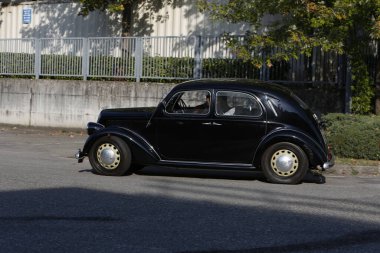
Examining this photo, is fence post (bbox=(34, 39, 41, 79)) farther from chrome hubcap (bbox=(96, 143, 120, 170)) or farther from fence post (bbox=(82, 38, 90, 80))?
chrome hubcap (bbox=(96, 143, 120, 170))

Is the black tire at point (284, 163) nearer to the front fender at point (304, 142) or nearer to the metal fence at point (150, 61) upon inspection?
the front fender at point (304, 142)

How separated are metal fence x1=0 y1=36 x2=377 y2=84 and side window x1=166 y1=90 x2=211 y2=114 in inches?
259

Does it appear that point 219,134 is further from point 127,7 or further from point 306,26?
point 127,7

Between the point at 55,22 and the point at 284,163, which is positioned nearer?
the point at 284,163

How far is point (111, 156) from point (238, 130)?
6.90 feet

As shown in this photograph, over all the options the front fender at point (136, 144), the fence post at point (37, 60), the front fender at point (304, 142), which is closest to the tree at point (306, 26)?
the front fender at point (304, 142)

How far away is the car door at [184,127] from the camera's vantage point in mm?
10852

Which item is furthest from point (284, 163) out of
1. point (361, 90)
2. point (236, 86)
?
point (361, 90)

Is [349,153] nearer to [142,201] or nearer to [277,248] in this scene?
[142,201]

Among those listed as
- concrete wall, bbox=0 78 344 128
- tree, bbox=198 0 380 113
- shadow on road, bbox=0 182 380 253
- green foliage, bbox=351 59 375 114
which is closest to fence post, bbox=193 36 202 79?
concrete wall, bbox=0 78 344 128

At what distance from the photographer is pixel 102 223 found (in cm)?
757

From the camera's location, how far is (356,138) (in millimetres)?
13078

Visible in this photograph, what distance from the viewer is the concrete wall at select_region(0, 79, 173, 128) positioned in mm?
18828

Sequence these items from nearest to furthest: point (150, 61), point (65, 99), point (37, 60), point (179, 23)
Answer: point (150, 61) → point (65, 99) → point (37, 60) → point (179, 23)
